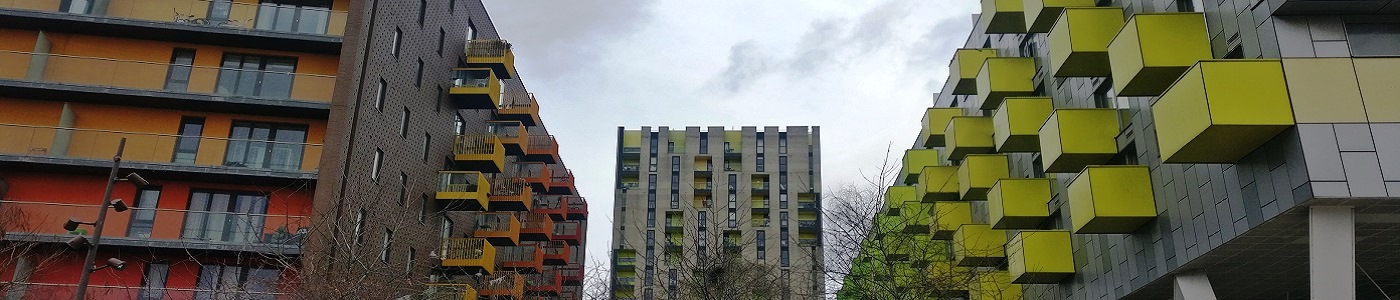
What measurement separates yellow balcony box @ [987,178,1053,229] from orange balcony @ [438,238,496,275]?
20.8 meters

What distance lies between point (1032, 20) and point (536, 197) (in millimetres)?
39092

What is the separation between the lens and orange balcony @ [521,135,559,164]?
50781mm

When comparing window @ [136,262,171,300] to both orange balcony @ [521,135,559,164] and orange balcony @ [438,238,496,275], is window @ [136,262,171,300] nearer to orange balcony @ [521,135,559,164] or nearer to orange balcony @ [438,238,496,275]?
orange balcony @ [438,238,496,275]

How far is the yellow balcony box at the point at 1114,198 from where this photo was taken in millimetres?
18125

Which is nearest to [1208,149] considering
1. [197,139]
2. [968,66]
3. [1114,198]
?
[1114,198]

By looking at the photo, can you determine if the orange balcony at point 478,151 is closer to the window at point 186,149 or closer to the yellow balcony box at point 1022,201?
the window at point 186,149

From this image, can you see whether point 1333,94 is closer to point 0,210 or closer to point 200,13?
point 200,13

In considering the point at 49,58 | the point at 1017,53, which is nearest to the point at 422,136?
the point at 49,58

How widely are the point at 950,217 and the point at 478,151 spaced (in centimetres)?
1833

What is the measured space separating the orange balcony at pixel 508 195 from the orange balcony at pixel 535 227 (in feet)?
19.0

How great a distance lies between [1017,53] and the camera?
28719 millimetres

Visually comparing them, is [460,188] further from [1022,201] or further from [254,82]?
[1022,201]

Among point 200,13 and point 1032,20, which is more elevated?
point 200,13

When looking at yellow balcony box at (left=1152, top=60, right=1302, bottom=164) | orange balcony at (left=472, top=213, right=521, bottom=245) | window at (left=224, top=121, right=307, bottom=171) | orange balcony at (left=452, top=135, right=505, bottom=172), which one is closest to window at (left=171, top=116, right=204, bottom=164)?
window at (left=224, top=121, right=307, bottom=171)
